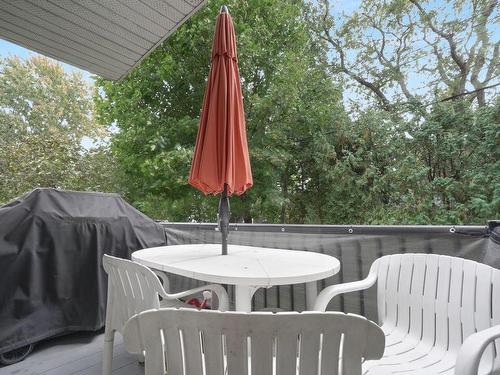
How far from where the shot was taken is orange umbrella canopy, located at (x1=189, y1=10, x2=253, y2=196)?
2.01 meters

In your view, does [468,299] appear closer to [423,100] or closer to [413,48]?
[423,100]

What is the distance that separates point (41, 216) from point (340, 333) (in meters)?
2.53

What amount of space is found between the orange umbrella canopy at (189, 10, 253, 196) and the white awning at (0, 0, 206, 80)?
0.68 metres

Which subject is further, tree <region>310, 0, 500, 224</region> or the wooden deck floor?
tree <region>310, 0, 500, 224</region>

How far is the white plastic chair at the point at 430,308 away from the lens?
131 centimetres

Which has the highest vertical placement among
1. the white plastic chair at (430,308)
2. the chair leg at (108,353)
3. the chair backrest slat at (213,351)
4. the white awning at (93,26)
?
the white awning at (93,26)

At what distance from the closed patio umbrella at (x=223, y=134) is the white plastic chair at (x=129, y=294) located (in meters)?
0.64

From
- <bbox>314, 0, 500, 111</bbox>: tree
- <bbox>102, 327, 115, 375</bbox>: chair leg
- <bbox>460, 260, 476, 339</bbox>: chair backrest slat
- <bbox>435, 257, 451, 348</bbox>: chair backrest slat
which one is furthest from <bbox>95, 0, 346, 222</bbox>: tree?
<bbox>460, 260, 476, 339</bbox>: chair backrest slat

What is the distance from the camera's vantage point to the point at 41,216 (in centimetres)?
249

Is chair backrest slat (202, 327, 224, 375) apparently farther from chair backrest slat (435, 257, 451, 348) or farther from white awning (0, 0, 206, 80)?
white awning (0, 0, 206, 80)

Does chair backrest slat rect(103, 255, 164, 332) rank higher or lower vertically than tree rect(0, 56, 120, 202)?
lower

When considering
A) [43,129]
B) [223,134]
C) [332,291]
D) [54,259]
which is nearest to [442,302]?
[332,291]

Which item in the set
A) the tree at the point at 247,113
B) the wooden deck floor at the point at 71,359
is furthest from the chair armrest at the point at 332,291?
the tree at the point at 247,113

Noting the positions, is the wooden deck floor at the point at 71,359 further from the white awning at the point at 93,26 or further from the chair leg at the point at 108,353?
the white awning at the point at 93,26
